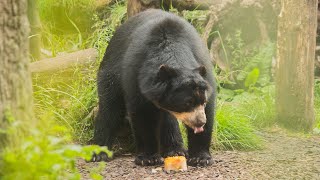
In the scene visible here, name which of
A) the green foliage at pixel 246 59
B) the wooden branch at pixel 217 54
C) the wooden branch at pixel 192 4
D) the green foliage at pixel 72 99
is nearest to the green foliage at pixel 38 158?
the green foliage at pixel 72 99

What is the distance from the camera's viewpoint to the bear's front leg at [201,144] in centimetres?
534

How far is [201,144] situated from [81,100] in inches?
71.4

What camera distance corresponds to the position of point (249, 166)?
5355 millimetres

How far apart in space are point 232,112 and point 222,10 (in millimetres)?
2465

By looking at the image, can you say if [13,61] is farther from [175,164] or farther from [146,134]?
[146,134]

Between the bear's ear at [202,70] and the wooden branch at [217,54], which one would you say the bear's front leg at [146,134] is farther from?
the wooden branch at [217,54]

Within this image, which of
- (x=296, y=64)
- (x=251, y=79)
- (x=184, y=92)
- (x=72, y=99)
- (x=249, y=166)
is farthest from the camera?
(x=251, y=79)

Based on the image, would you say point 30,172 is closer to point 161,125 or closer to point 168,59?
point 168,59

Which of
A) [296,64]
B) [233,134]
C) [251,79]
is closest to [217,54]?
[251,79]

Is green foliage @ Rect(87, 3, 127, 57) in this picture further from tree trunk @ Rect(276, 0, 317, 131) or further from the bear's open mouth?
the bear's open mouth

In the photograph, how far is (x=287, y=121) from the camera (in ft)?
23.4

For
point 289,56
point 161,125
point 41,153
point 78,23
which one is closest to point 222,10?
point 289,56

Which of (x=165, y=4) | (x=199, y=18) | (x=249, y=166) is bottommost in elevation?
(x=249, y=166)

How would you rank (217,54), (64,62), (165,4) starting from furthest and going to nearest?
1. (217,54)
2. (165,4)
3. (64,62)
